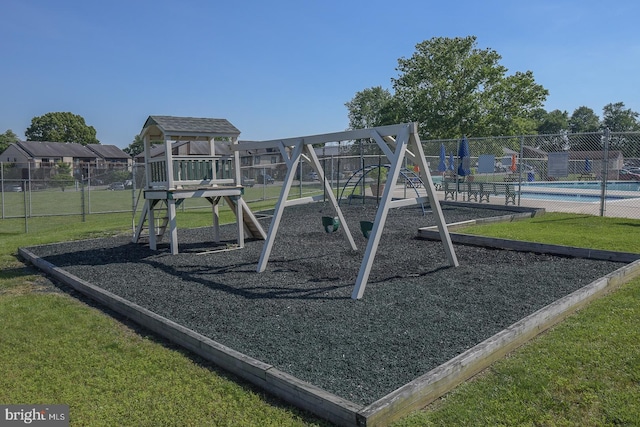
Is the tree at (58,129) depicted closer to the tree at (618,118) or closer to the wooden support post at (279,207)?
the wooden support post at (279,207)

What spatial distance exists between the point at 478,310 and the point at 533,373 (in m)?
1.57

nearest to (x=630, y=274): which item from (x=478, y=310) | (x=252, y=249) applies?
(x=478, y=310)

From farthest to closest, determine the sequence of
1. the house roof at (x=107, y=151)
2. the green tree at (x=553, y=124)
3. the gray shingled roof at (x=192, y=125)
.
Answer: the green tree at (x=553, y=124) < the house roof at (x=107, y=151) < the gray shingled roof at (x=192, y=125)

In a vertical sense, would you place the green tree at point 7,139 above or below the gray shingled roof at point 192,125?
above

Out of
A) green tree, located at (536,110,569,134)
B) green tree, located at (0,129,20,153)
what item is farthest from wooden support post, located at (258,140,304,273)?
green tree, located at (536,110,569,134)

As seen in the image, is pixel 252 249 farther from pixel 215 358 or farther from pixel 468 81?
pixel 468 81

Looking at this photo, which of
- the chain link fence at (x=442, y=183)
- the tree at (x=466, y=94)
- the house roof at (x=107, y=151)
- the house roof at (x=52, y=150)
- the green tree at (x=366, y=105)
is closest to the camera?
the chain link fence at (x=442, y=183)

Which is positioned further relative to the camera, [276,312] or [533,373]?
[276,312]

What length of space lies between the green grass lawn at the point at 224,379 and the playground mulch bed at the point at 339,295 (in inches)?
17.0

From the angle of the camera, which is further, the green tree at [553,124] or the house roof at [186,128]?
the green tree at [553,124]

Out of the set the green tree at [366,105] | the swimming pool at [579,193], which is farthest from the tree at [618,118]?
the swimming pool at [579,193]

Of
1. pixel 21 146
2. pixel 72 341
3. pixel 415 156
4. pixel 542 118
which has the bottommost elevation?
pixel 72 341

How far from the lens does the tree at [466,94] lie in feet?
133

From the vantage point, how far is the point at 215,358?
4.23 m
